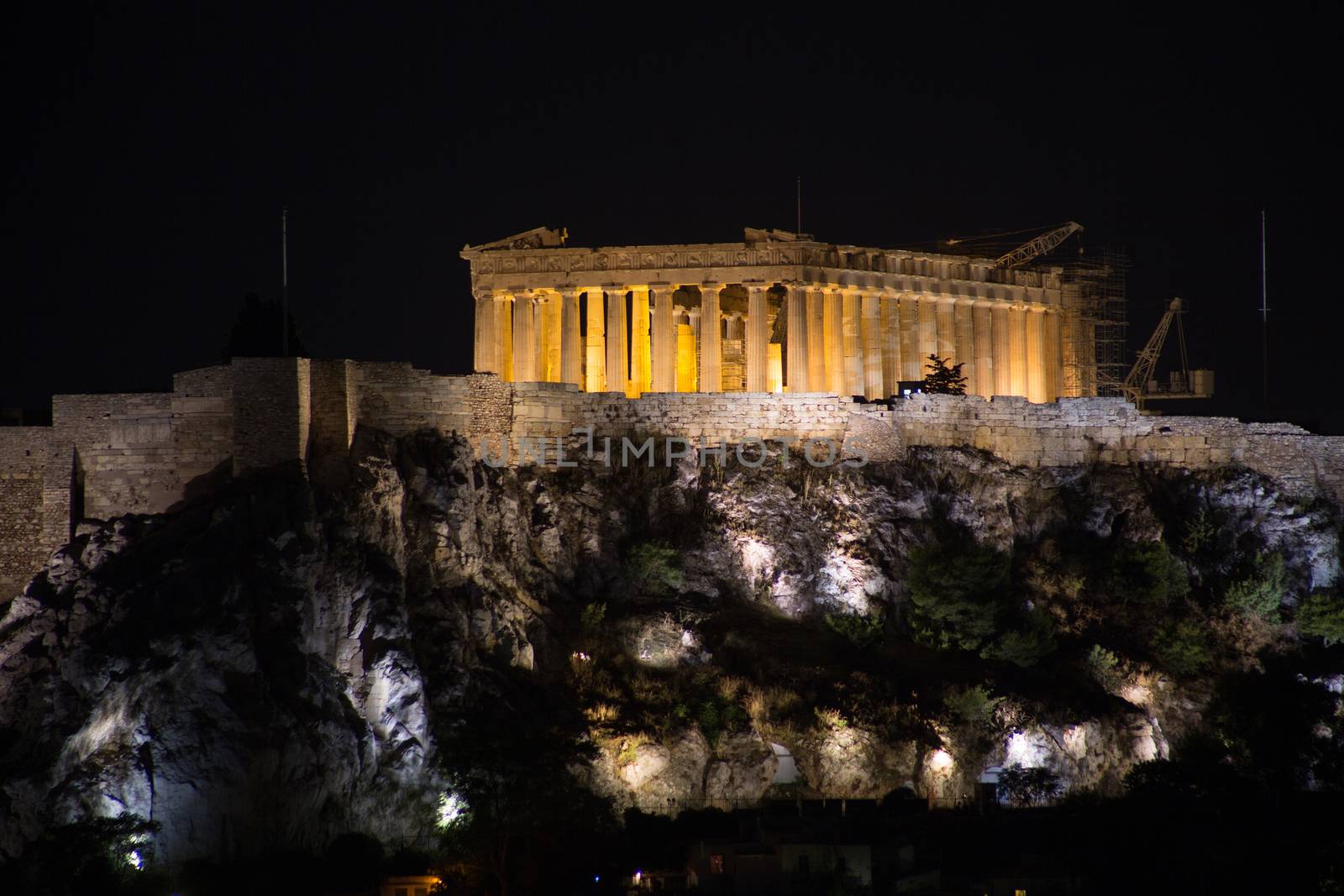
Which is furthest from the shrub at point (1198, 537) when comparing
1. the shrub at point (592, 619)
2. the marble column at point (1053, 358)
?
the shrub at point (592, 619)

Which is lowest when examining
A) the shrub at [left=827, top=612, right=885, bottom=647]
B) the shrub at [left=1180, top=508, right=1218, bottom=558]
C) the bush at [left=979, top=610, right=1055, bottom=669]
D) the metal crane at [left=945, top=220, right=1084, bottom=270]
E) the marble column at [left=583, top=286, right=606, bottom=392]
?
the bush at [left=979, top=610, right=1055, bottom=669]

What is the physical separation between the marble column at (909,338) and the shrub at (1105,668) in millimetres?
20212

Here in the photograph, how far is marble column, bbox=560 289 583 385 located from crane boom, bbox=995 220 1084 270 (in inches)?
758

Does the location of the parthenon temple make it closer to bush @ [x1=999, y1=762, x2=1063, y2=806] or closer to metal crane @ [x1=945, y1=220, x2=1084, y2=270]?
A: metal crane @ [x1=945, y1=220, x2=1084, y2=270]

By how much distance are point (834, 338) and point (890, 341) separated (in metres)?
3.06

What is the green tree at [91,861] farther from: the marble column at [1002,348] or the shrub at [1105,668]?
the marble column at [1002,348]

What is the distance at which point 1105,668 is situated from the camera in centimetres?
6231

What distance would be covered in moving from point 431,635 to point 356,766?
5.40 meters

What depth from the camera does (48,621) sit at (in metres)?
53.4

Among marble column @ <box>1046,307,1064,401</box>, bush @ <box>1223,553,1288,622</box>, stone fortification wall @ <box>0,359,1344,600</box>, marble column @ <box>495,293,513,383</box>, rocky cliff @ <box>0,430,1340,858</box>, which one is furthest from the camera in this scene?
marble column @ <box>1046,307,1064,401</box>

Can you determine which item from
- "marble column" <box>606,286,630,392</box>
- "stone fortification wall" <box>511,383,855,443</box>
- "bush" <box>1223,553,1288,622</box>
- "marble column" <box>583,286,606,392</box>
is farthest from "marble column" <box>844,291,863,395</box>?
"bush" <box>1223,553,1288,622</box>

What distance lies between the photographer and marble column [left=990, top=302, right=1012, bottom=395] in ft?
272

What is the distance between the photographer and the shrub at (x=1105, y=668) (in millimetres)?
62125

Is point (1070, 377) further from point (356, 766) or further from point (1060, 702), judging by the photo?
point (356, 766)
